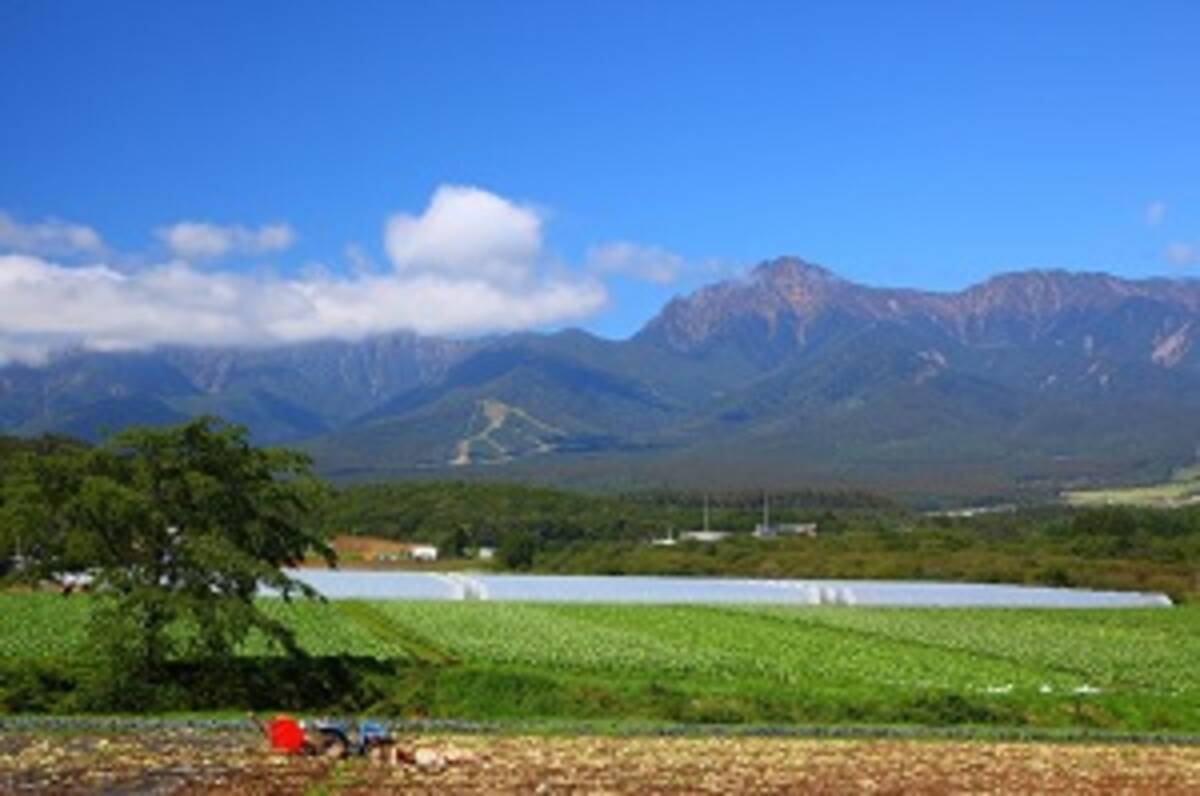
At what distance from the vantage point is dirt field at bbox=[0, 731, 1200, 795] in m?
20.8

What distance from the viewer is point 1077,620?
63938mm

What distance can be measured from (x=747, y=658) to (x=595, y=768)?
72.7 feet

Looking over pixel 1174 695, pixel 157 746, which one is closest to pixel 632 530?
pixel 1174 695

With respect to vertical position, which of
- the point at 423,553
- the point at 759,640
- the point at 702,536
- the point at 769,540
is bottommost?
the point at 759,640

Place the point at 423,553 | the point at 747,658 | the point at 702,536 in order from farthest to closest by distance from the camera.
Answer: the point at 702,536 → the point at 423,553 → the point at 747,658

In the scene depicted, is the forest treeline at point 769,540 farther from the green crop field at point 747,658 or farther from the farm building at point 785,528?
the green crop field at point 747,658

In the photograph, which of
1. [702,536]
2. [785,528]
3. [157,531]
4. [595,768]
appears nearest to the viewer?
[595,768]

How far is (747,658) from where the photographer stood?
→ 44.0 m

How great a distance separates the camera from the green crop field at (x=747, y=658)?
3225 centimetres

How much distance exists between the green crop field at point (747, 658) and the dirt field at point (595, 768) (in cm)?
616

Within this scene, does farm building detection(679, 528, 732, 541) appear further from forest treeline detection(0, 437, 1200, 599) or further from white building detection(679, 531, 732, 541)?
forest treeline detection(0, 437, 1200, 599)

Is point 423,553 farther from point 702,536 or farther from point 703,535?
point 703,535

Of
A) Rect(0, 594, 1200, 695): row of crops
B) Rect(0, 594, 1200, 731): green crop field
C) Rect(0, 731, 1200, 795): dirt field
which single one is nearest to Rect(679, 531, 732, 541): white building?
Rect(0, 594, 1200, 695): row of crops

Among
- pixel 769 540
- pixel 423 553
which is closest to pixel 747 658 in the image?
pixel 769 540
